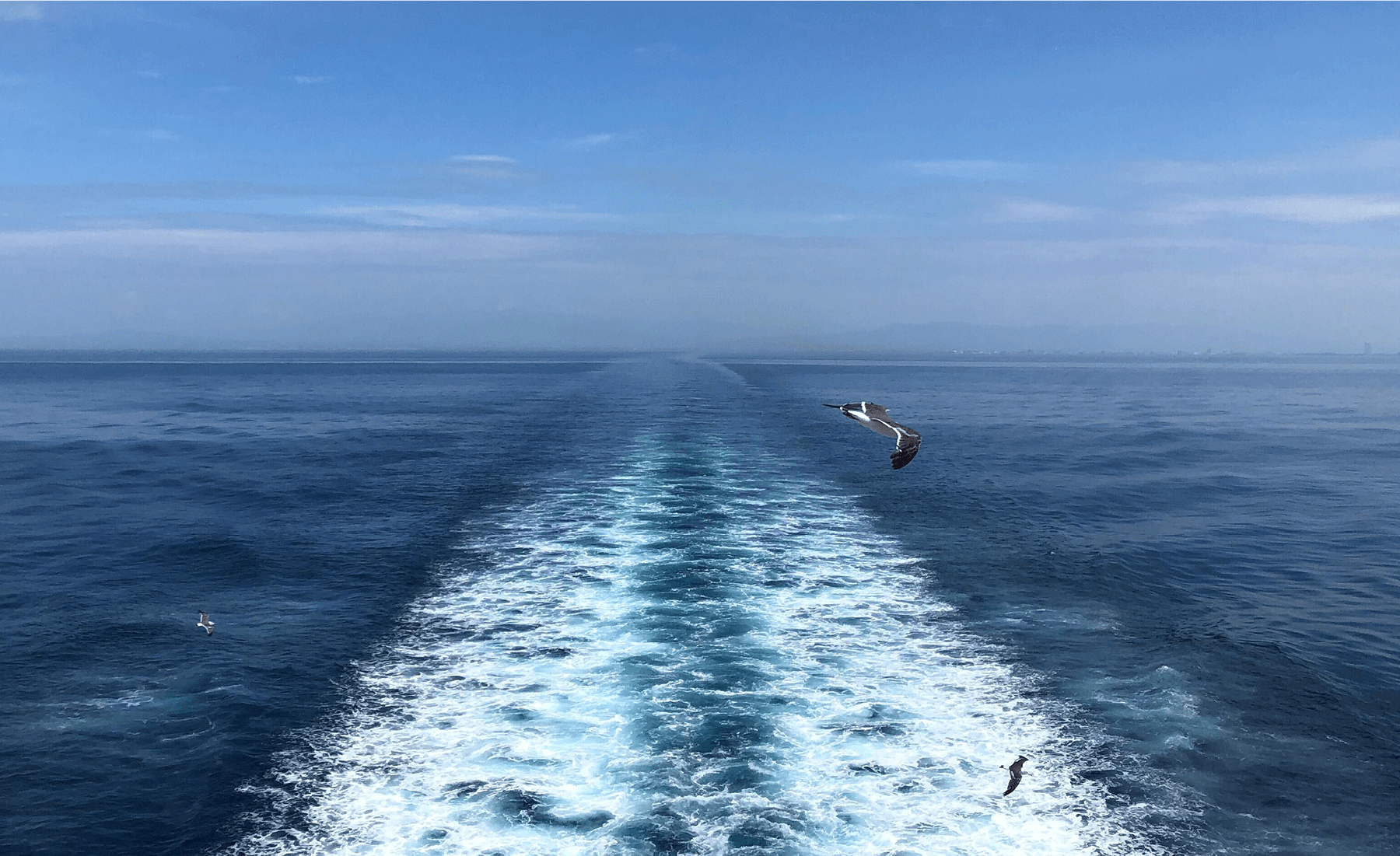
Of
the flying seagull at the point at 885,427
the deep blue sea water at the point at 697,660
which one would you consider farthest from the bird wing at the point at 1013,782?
the flying seagull at the point at 885,427

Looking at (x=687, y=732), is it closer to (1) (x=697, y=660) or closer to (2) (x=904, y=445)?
(1) (x=697, y=660)

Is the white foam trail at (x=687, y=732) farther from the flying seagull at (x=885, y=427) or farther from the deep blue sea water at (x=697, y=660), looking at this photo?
the flying seagull at (x=885, y=427)

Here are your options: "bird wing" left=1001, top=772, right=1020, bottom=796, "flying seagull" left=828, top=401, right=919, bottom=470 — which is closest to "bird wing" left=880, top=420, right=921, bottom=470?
"flying seagull" left=828, top=401, right=919, bottom=470

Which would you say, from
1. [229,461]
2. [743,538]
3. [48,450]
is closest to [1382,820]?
[743,538]

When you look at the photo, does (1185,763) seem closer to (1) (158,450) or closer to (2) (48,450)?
(1) (158,450)

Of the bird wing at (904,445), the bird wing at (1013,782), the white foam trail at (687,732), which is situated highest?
the bird wing at (904,445)

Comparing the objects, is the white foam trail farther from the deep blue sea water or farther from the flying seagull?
the flying seagull

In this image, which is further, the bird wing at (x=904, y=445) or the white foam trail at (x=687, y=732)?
the bird wing at (x=904, y=445)
